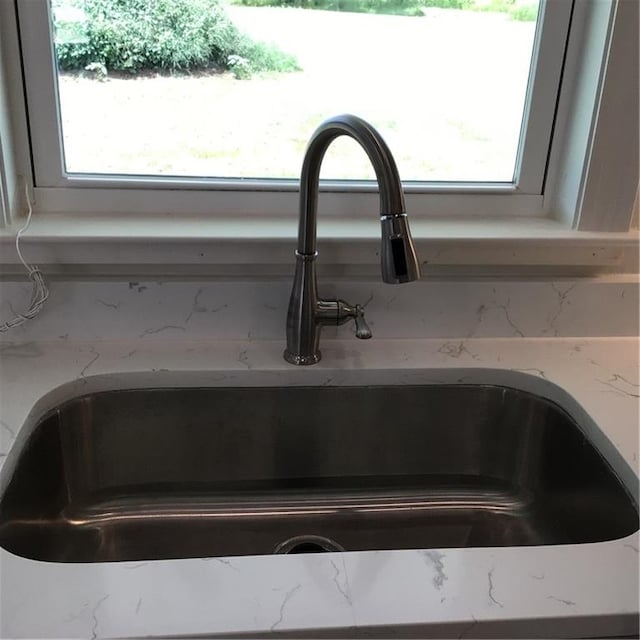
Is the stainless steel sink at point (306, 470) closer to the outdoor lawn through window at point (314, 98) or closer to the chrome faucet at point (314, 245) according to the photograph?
the chrome faucet at point (314, 245)

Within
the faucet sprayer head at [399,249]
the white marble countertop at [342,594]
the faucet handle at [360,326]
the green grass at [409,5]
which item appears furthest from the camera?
the green grass at [409,5]

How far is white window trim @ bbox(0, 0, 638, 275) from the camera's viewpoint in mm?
1056

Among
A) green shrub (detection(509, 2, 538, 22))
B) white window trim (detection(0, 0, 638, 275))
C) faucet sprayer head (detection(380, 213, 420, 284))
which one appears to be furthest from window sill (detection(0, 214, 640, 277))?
green shrub (detection(509, 2, 538, 22))

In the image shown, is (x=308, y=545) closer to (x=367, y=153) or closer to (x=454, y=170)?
(x=367, y=153)

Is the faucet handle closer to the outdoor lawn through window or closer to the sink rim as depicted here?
the sink rim

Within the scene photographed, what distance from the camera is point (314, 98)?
1155 mm

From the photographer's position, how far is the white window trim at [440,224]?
3.46ft

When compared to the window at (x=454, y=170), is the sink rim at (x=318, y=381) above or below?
below

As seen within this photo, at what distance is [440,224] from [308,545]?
542 mm

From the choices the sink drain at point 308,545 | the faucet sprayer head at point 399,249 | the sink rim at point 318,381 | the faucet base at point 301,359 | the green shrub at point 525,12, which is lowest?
the sink drain at point 308,545

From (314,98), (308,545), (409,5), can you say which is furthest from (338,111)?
(308,545)

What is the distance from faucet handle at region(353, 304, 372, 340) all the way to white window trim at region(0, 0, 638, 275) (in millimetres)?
106

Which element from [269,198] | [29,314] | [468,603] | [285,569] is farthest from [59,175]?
[468,603]

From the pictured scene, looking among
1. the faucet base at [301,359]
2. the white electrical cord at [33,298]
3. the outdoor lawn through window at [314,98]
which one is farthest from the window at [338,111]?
the faucet base at [301,359]
